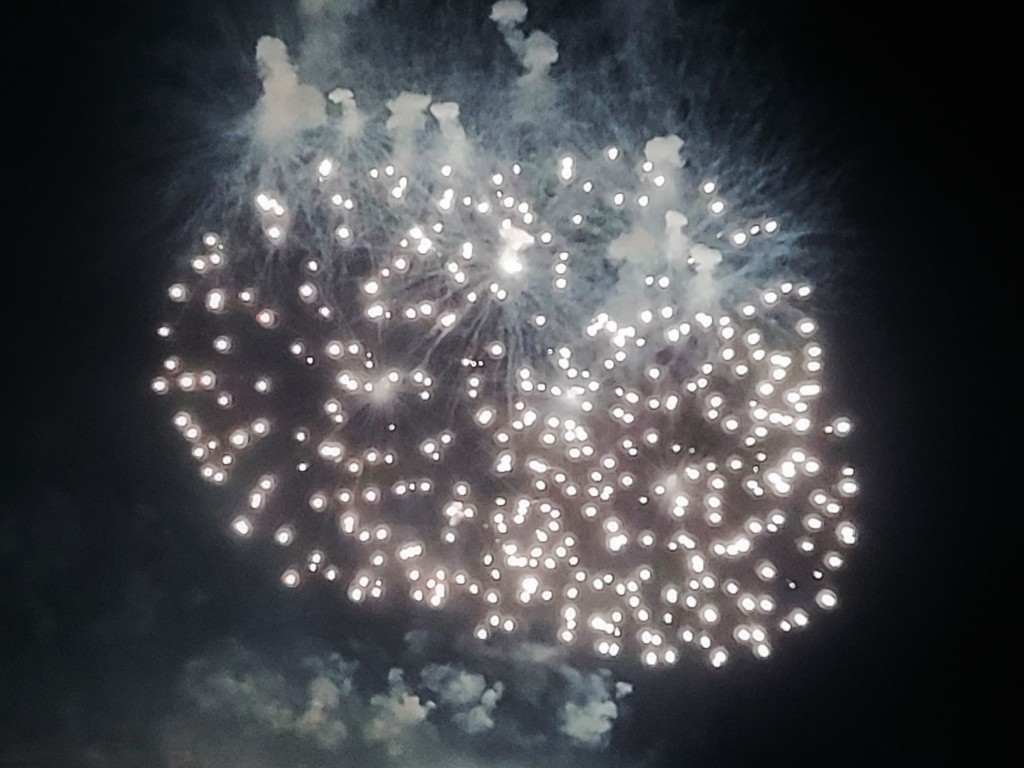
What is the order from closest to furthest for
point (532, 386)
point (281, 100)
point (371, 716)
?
point (281, 100) → point (532, 386) → point (371, 716)

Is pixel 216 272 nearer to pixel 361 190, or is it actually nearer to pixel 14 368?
pixel 361 190

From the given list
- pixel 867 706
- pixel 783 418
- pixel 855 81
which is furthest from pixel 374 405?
pixel 867 706

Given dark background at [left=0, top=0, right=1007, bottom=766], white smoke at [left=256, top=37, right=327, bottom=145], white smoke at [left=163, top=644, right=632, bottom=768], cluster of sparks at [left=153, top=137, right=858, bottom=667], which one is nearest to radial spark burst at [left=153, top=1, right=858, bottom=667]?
cluster of sparks at [left=153, top=137, right=858, bottom=667]

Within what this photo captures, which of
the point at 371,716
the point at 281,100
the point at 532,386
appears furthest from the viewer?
the point at 371,716

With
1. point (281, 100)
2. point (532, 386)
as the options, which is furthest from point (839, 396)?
point (281, 100)

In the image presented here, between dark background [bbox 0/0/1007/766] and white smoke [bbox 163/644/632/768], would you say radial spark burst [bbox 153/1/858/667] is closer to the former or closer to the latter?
dark background [bbox 0/0/1007/766]

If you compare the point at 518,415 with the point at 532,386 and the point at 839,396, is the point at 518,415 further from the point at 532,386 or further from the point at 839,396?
the point at 839,396

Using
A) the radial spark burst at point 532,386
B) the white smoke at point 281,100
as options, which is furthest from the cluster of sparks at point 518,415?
the white smoke at point 281,100

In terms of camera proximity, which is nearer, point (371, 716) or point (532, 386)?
point (532, 386)
